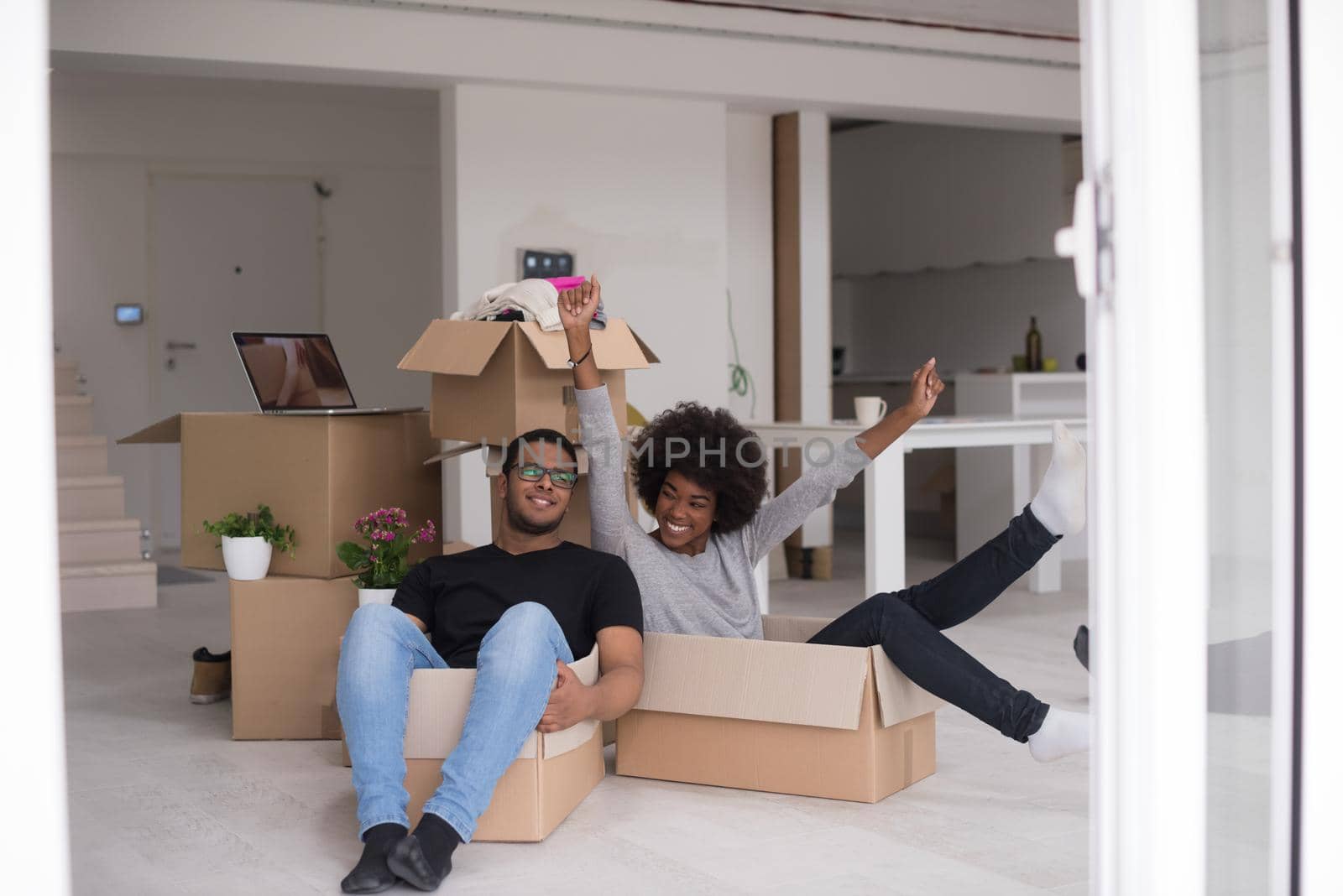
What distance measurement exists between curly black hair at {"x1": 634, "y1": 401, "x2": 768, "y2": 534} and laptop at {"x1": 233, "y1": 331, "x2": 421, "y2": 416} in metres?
0.65

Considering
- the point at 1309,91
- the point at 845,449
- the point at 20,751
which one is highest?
the point at 1309,91

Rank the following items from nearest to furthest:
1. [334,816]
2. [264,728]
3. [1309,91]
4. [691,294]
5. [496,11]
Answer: [1309,91] < [334,816] < [264,728] < [496,11] < [691,294]

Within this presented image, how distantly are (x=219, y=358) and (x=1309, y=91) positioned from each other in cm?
688

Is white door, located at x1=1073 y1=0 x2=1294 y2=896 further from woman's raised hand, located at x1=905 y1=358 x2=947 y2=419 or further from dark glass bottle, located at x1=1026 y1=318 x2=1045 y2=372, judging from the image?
dark glass bottle, located at x1=1026 y1=318 x2=1045 y2=372

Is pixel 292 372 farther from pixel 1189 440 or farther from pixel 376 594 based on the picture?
pixel 1189 440

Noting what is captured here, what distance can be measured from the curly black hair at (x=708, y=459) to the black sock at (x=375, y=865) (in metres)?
0.96

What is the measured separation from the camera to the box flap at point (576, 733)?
2.39m

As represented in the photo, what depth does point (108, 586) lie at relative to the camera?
5262 mm

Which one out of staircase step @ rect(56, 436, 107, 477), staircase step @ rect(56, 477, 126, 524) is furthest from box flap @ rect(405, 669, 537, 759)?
staircase step @ rect(56, 436, 107, 477)

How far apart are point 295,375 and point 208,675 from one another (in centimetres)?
87

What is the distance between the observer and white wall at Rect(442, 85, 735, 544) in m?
5.00

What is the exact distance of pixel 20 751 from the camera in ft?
3.67

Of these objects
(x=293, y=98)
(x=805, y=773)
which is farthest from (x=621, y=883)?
(x=293, y=98)

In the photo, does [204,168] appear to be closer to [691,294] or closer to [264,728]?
[691,294]
